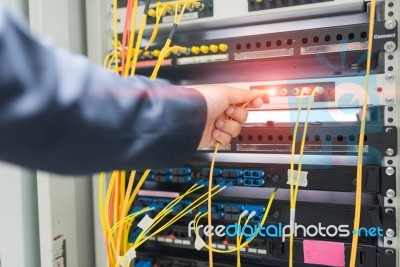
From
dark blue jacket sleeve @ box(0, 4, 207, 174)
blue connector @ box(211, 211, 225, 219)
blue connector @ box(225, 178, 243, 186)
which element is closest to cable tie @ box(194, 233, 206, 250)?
blue connector @ box(211, 211, 225, 219)

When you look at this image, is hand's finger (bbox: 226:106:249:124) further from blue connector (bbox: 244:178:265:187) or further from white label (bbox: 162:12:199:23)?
white label (bbox: 162:12:199:23)

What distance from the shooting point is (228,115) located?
871 mm

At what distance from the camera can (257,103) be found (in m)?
0.90

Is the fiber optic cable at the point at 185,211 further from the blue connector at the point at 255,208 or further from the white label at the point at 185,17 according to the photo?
the white label at the point at 185,17

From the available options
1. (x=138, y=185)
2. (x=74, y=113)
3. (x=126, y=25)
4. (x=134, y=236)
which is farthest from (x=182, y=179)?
(x=74, y=113)

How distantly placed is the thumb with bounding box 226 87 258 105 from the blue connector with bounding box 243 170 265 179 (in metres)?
0.19

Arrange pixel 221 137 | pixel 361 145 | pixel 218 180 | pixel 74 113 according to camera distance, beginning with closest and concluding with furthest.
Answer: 1. pixel 74 113
2. pixel 361 145
3. pixel 221 137
4. pixel 218 180

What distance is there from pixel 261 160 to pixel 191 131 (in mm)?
377

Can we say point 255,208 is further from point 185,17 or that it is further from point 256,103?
point 185,17

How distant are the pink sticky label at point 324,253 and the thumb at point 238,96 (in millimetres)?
386

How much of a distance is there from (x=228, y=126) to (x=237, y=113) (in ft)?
0.13

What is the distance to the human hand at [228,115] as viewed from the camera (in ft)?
2.67

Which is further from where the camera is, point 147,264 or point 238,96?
point 147,264

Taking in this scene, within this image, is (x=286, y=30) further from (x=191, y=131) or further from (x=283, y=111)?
(x=191, y=131)
